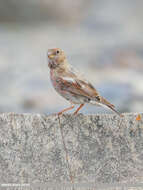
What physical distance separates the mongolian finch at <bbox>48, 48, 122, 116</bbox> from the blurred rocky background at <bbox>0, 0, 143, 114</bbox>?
398 cm

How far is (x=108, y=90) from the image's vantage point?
953 cm

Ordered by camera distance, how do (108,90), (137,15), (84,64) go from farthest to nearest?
(137,15) → (84,64) → (108,90)

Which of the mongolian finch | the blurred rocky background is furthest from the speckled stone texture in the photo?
the blurred rocky background

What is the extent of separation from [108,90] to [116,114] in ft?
18.6

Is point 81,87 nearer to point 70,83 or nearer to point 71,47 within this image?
point 70,83

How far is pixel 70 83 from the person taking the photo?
14.0 ft

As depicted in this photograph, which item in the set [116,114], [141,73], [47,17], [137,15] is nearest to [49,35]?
[47,17]

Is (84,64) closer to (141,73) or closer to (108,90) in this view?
(141,73)

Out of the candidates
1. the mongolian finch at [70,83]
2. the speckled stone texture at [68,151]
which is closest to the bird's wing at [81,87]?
the mongolian finch at [70,83]

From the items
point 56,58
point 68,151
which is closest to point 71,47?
point 56,58

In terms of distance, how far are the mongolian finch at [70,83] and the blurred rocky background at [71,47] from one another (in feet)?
13.1

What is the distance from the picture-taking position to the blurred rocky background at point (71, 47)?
396 inches

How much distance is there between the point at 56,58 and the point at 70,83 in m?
0.22

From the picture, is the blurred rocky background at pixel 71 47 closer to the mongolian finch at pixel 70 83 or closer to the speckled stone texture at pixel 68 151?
Answer: the mongolian finch at pixel 70 83
